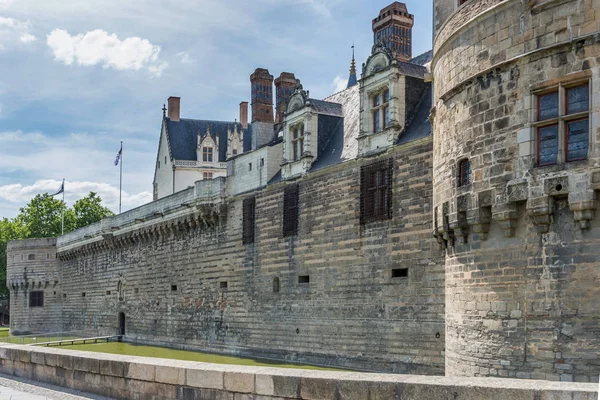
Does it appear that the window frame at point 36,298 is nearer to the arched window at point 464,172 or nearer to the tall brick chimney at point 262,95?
the tall brick chimney at point 262,95

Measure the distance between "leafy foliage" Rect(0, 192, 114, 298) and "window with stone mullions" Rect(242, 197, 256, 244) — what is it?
4206 cm

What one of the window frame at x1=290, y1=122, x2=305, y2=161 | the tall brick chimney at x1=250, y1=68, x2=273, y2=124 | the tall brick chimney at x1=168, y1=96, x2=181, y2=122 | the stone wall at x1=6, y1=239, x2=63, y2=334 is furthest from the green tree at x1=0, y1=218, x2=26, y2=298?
the window frame at x1=290, y1=122, x2=305, y2=161

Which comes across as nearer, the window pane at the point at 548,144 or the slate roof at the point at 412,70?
the window pane at the point at 548,144

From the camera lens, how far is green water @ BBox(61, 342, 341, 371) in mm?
24547

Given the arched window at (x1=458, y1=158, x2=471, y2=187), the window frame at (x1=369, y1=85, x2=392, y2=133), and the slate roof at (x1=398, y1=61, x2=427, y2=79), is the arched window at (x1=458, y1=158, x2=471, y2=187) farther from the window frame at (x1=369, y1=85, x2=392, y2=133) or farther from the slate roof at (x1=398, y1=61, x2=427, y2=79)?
the slate roof at (x1=398, y1=61, x2=427, y2=79)

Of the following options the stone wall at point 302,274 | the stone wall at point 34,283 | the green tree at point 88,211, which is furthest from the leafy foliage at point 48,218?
the stone wall at point 302,274

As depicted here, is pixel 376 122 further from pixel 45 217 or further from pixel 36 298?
pixel 45 217

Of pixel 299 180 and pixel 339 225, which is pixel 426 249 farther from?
pixel 299 180

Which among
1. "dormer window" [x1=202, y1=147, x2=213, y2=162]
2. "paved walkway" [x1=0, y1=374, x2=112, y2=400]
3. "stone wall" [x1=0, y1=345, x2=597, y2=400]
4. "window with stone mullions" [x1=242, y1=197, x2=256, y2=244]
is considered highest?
"dormer window" [x1=202, y1=147, x2=213, y2=162]

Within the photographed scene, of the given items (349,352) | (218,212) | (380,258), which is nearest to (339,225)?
(380,258)

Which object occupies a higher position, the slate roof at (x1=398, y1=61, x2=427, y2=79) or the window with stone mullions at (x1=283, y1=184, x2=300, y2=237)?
the slate roof at (x1=398, y1=61, x2=427, y2=79)

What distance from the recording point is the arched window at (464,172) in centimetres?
1120

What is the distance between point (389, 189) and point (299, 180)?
5.22 meters

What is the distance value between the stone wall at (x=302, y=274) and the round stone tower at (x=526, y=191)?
8000 millimetres
